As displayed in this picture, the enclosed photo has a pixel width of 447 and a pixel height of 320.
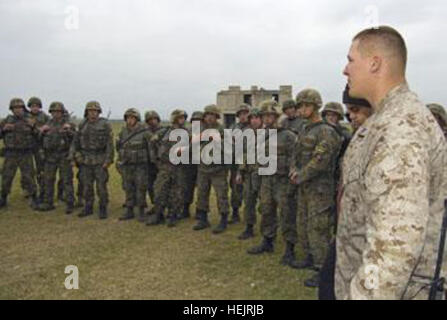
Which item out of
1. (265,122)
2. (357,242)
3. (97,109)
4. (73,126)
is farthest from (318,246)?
(73,126)

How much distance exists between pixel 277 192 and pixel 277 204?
0.77 ft

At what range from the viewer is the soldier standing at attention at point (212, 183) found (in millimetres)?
7113

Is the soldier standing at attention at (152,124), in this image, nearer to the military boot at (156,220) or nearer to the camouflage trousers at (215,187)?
the military boot at (156,220)

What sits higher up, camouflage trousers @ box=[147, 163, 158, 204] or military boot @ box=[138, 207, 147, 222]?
camouflage trousers @ box=[147, 163, 158, 204]

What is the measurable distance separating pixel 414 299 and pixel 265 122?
4649 mm

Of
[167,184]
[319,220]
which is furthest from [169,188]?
[319,220]

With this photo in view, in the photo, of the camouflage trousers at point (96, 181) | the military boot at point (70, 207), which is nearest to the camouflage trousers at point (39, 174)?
the military boot at point (70, 207)

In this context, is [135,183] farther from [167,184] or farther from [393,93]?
[393,93]

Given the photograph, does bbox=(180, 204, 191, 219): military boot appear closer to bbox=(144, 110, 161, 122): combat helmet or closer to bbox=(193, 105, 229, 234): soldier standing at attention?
bbox=(193, 105, 229, 234): soldier standing at attention

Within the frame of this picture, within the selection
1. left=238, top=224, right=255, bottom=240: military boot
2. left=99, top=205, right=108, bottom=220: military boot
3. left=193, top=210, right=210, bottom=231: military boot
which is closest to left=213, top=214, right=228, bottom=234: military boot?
left=193, top=210, right=210, bottom=231: military boot

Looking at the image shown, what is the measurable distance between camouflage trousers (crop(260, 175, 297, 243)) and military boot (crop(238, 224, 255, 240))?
32.9 inches

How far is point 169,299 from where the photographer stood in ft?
14.8

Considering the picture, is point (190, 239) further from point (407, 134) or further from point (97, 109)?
point (407, 134)

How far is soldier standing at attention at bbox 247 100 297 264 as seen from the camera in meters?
5.61
